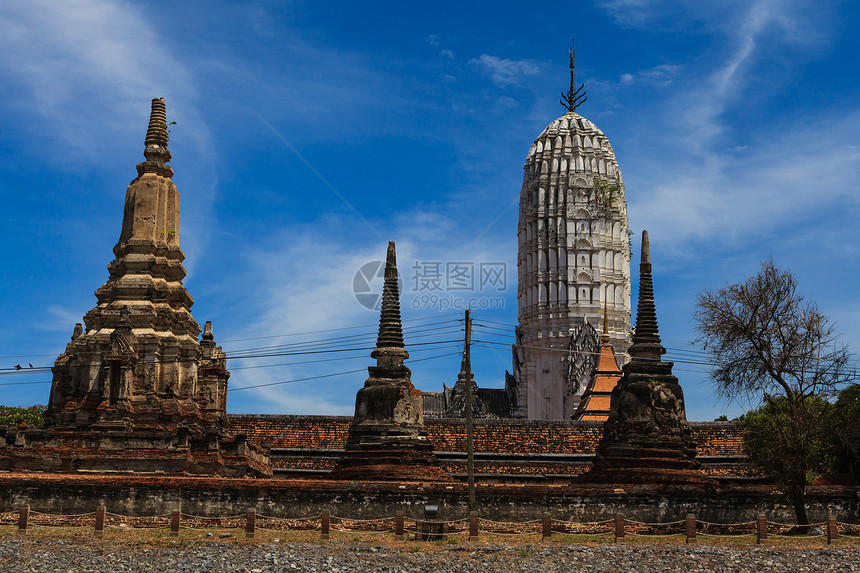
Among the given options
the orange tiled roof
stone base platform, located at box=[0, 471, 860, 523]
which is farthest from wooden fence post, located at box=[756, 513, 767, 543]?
the orange tiled roof

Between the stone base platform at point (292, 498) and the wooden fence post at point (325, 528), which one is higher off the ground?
the stone base platform at point (292, 498)

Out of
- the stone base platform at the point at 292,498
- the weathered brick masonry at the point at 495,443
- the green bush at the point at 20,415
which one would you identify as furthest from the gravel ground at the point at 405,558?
the green bush at the point at 20,415

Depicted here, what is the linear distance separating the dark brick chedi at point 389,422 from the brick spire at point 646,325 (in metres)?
7.08

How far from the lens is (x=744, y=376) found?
29.5 m

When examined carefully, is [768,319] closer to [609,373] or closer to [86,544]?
[86,544]

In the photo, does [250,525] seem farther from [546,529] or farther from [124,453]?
[124,453]

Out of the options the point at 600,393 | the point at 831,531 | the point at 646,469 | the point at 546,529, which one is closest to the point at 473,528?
the point at 546,529

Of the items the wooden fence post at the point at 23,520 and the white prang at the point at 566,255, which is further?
the white prang at the point at 566,255

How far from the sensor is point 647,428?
98.7 feet

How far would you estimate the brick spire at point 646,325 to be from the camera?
31.6 metres

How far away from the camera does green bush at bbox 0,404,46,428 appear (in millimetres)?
57812

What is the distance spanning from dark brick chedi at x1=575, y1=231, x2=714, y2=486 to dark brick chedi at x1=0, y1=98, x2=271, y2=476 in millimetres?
11306

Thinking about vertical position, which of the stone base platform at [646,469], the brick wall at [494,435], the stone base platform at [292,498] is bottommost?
the stone base platform at [292,498]

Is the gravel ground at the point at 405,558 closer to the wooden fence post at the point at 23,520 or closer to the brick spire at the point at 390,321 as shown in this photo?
the wooden fence post at the point at 23,520
